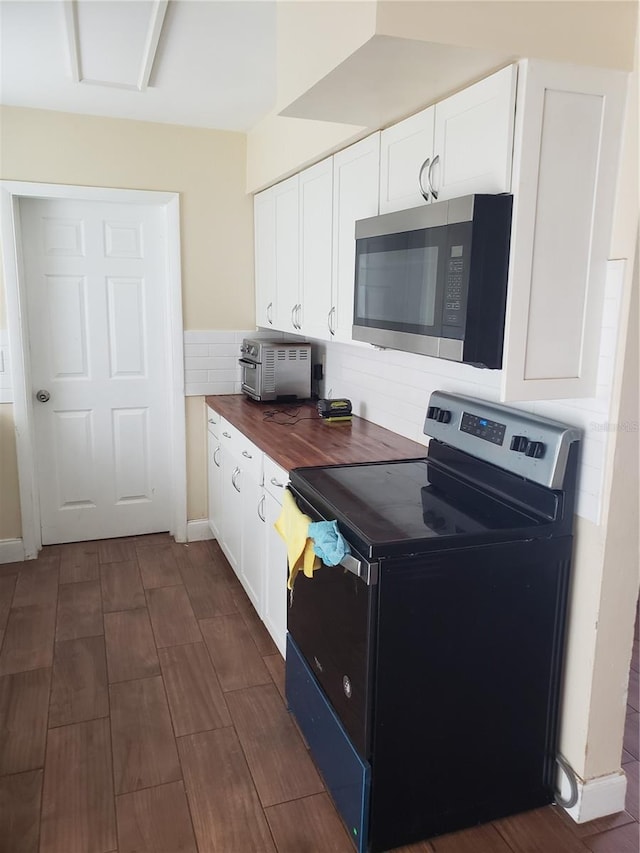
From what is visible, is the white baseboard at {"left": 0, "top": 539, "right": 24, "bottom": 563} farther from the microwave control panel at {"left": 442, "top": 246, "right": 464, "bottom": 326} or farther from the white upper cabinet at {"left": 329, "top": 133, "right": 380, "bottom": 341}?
the microwave control panel at {"left": 442, "top": 246, "right": 464, "bottom": 326}

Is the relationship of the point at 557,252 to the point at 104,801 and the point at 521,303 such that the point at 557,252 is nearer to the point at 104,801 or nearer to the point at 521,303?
the point at 521,303

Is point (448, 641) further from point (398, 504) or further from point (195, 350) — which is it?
point (195, 350)

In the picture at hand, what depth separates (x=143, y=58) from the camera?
2604mm

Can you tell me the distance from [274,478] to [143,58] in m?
1.71

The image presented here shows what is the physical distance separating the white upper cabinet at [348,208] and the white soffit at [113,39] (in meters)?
0.79

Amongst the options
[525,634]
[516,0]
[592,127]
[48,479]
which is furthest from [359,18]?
[48,479]

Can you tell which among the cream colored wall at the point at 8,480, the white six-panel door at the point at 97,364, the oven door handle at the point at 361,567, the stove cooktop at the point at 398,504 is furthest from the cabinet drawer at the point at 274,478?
the cream colored wall at the point at 8,480

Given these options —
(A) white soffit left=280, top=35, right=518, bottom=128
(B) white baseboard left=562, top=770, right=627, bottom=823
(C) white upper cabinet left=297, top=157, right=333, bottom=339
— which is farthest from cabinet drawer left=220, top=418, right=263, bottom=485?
(B) white baseboard left=562, top=770, right=627, bottom=823

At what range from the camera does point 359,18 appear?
1.53 meters

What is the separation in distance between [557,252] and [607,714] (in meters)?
1.31

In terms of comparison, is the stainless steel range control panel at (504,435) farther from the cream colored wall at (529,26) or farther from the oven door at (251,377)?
the oven door at (251,377)

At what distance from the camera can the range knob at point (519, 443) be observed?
188 cm

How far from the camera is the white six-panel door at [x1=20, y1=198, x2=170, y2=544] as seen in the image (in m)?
3.67

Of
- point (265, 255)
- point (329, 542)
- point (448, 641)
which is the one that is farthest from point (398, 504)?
point (265, 255)
